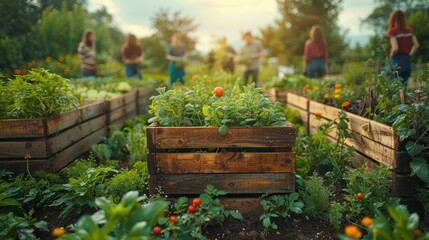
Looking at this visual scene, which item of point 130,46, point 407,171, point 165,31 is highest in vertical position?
point 165,31

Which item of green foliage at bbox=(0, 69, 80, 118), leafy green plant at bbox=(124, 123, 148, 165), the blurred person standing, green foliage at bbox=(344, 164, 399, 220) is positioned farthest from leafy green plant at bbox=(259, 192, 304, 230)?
the blurred person standing

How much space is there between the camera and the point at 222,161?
8.43 feet

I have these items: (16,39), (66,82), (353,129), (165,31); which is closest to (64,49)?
(16,39)

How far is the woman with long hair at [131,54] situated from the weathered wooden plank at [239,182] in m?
6.61

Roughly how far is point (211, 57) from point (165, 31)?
18006 millimetres

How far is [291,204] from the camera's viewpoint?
2498 mm

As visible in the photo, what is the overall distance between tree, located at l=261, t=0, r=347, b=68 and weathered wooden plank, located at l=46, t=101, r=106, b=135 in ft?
58.9

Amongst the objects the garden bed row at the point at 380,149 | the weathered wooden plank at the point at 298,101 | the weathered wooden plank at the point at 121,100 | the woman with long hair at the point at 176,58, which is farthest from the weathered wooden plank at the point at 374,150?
the woman with long hair at the point at 176,58

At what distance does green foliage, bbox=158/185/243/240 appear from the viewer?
2.12 meters

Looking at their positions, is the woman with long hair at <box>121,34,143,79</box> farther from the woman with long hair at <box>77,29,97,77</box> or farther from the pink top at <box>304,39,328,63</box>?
the pink top at <box>304,39,328,63</box>

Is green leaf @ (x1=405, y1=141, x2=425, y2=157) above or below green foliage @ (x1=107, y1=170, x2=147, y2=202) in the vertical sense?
above

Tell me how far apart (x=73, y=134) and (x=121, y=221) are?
2.25 m

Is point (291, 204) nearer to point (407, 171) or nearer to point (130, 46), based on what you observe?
point (407, 171)

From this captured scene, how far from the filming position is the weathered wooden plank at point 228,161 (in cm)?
256
